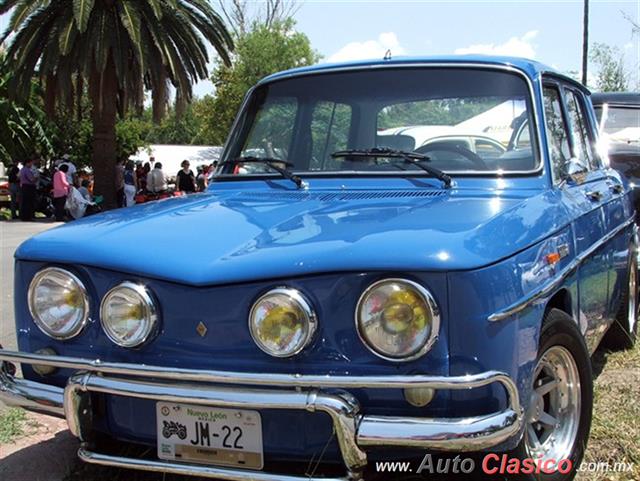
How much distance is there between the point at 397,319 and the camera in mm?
2176

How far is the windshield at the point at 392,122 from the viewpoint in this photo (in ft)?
11.0

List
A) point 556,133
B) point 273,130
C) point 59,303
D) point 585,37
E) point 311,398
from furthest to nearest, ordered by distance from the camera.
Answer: point 585,37 → point 273,130 → point 556,133 → point 59,303 → point 311,398

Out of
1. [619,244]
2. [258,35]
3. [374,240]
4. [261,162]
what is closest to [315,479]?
[374,240]

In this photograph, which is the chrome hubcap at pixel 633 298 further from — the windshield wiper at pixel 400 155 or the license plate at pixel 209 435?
the license plate at pixel 209 435

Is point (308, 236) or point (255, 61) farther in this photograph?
point (255, 61)

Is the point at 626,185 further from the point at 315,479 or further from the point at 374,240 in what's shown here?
the point at 315,479

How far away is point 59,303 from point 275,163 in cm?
145

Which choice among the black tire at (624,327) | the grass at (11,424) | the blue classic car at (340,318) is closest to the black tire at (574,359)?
the blue classic car at (340,318)

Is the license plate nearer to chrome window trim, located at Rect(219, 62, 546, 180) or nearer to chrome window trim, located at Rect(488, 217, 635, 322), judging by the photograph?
chrome window trim, located at Rect(488, 217, 635, 322)

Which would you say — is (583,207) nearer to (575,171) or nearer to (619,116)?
(575,171)

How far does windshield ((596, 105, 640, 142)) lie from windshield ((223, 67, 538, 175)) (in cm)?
464

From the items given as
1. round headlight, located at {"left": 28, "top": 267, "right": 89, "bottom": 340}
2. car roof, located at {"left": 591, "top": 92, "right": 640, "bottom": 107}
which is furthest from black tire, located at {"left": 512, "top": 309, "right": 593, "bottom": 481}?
car roof, located at {"left": 591, "top": 92, "right": 640, "bottom": 107}

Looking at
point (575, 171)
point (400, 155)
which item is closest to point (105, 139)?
point (400, 155)

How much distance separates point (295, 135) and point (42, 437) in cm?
201
